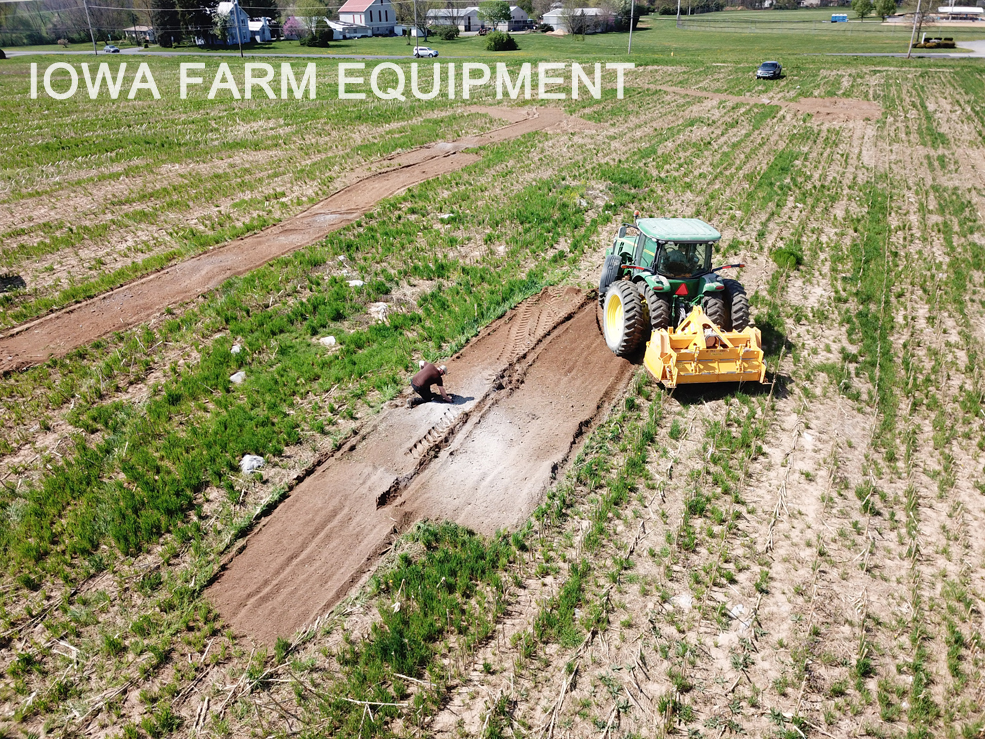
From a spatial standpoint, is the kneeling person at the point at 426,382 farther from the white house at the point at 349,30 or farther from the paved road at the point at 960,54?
the white house at the point at 349,30

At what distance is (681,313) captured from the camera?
1193cm

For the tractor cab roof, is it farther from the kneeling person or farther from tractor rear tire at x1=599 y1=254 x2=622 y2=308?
the kneeling person

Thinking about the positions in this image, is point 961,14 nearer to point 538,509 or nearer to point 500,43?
point 500,43

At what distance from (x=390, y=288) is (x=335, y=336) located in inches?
99.3

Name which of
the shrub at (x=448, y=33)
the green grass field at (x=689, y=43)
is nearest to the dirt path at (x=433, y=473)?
the green grass field at (x=689, y=43)

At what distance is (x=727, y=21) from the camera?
112875 mm

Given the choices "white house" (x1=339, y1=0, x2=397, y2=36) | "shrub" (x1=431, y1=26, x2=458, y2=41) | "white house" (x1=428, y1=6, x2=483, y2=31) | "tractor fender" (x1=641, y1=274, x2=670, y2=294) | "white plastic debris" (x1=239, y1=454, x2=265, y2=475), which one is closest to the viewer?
"white plastic debris" (x1=239, y1=454, x2=265, y2=475)

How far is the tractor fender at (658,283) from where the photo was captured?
11609 millimetres

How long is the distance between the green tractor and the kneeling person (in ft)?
11.6

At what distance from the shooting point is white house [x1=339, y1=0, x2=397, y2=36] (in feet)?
324

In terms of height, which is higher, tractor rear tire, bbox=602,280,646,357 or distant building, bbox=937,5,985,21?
distant building, bbox=937,5,985,21

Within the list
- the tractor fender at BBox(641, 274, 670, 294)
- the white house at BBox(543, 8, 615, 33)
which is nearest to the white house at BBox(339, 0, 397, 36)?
the white house at BBox(543, 8, 615, 33)

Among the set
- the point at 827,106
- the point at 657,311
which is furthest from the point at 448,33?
the point at 657,311

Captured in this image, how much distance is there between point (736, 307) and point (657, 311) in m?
1.44
